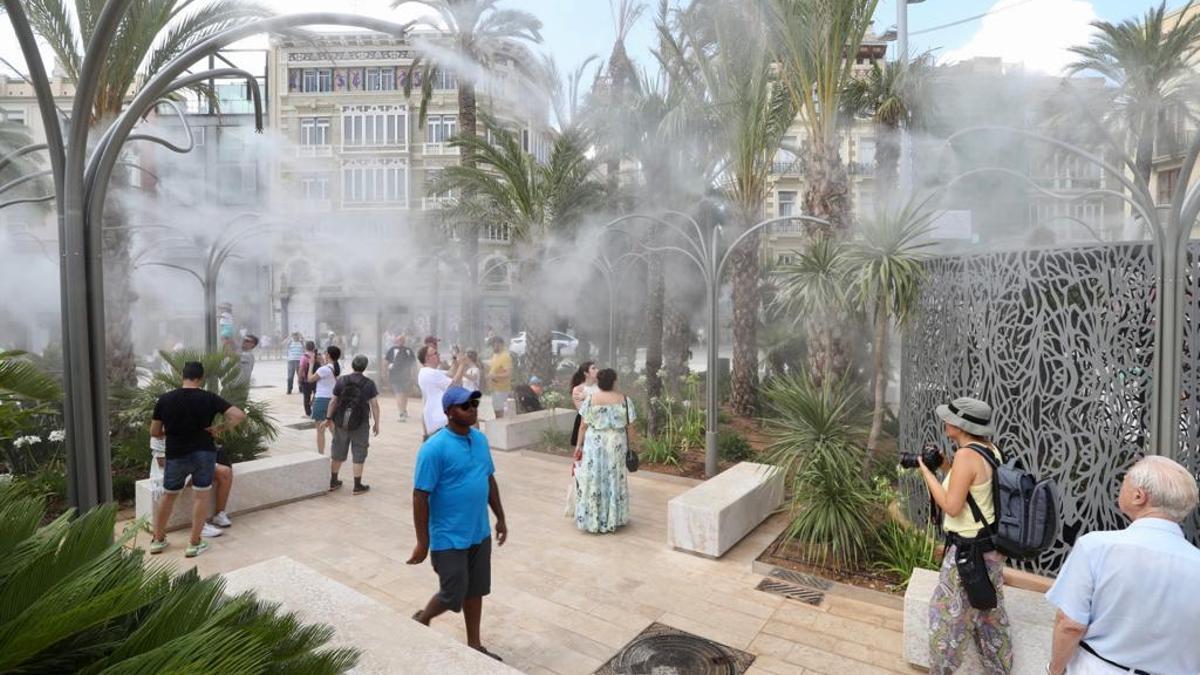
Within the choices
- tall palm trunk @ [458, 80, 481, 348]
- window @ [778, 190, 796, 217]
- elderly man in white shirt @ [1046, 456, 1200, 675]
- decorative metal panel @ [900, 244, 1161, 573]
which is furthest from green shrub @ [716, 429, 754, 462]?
window @ [778, 190, 796, 217]

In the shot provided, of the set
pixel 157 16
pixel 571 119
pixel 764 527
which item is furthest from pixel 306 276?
pixel 764 527

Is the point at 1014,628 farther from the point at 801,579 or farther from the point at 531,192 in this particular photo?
the point at 531,192

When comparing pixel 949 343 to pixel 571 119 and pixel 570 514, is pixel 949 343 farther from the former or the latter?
pixel 571 119

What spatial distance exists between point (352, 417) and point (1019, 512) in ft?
20.0

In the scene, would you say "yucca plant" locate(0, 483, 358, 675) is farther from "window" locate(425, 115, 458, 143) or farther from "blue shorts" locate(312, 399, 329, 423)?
"window" locate(425, 115, 458, 143)

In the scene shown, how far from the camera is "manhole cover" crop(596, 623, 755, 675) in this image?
3723mm

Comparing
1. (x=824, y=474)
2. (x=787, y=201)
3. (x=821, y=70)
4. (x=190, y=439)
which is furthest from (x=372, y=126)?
(x=824, y=474)

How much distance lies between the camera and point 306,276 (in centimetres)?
Result: 3322

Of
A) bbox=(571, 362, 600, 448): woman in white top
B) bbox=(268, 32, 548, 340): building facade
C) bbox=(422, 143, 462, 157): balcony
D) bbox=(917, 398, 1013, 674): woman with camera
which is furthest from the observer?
bbox=(422, 143, 462, 157): balcony

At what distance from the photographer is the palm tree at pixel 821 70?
8352 mm

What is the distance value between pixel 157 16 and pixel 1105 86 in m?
26.2

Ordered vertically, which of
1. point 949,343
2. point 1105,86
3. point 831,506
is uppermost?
point 1105,86

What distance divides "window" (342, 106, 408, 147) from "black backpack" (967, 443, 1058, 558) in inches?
1379

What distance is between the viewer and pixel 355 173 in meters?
33.9
